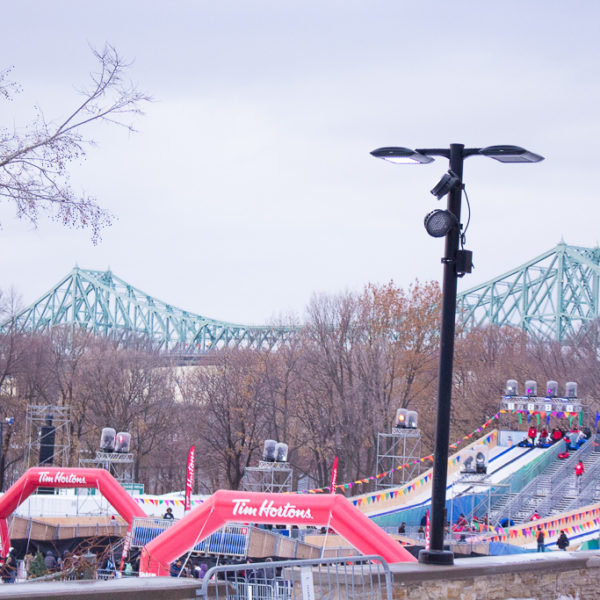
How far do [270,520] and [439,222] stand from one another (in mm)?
7582

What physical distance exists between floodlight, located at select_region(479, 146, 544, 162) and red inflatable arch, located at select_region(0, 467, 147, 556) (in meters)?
14.8

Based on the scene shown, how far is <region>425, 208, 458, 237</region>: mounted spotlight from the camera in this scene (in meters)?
9.51

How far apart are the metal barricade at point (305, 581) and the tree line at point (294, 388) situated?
41.2 metres

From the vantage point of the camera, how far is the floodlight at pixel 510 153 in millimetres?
9953

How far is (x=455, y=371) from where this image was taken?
60125 millimetres

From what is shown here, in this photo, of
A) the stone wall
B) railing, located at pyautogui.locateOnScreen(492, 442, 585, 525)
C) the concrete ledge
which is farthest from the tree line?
the concrete ledge

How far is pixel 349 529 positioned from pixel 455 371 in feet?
150

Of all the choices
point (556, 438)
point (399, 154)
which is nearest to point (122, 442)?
point (556, 438)

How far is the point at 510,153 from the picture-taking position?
1001 cm

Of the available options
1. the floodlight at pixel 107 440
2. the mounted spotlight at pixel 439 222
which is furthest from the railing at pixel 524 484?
the mounted spotlight at pixel 439 222

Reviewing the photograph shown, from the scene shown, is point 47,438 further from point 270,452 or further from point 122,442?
point 270,452

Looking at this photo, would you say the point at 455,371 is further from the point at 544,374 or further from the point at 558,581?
the point at 558,581

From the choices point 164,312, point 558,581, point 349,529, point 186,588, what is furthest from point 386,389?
point 164,312

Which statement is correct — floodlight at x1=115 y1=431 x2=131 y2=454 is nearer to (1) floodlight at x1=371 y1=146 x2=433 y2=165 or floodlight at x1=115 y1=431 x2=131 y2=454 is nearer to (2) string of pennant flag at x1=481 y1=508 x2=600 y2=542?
(2) string of pennant flag at x1=481 y1=508 x2=600 y2=542
